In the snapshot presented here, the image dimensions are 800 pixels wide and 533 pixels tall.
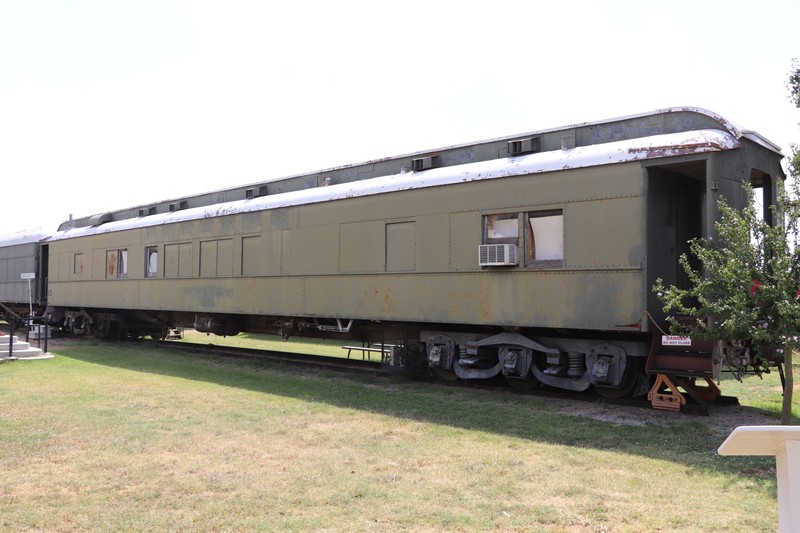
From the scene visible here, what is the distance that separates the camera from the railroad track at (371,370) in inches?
331

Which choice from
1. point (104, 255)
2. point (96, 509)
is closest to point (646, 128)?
point (96, 509)

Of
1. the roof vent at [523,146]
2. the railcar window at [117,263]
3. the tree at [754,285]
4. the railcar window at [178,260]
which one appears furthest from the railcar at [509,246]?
the railcar window at [117,263]

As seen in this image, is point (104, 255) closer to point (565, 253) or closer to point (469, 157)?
point (469, 157)

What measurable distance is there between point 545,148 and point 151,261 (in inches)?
417

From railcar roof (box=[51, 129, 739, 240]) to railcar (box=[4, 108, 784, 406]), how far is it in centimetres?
2

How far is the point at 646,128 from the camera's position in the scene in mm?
8070

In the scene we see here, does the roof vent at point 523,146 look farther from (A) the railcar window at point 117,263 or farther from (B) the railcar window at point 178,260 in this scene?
(A) the railcar window at point 117,263

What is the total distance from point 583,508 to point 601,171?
448cm

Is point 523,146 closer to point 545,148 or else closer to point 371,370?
point 545,148

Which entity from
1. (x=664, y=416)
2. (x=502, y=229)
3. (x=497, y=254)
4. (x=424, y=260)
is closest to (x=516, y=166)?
(x=502, y=229)

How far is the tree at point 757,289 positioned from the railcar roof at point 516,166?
85cm

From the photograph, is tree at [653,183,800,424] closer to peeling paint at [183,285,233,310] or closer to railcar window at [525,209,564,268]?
railcar window at [525,209,564,268]

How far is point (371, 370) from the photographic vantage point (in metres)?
11.5

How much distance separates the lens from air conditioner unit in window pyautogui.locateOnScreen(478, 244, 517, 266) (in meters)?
8.66
